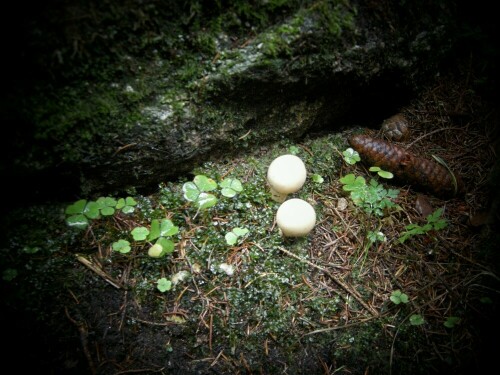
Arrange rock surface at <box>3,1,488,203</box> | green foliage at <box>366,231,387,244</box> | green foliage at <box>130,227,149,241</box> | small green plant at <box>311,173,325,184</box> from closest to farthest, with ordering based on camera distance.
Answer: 1. rock surface at <box>3,1,488,203</box>
2. green foliage at <box>130,227,149,241</box>
3. green foliage at <box>366,231,387,244</box>
4. small green plant at <box>311,173,325,184</box>

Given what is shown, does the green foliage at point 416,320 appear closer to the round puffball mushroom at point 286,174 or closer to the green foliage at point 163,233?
the round puffball mushroom at point 286,174

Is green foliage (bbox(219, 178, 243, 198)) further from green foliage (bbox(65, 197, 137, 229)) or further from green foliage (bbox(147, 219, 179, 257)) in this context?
green foliage (bbox(65, 197, 137, 229))

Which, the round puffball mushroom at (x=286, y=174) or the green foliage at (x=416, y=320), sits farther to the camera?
the round puffball mushroom at (x=286, y=174)

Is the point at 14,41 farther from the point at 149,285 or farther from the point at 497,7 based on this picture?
the point at 497,7

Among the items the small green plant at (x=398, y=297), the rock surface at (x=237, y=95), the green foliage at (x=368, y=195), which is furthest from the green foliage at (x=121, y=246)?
the small green plant at (x=398, y=297)

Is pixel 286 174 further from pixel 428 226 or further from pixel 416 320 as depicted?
pixel 416 320

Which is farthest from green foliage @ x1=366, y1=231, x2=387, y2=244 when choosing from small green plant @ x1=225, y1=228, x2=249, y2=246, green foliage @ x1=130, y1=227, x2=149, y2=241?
green foliage @ x1=130, y1=227, x2=149, y2=241

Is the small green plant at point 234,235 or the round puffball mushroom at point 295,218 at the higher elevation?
the round puffball mushroom at point 295,218
